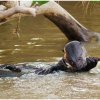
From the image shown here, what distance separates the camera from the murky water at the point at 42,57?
251 inches

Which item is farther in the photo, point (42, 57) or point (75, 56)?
point (42, 57)

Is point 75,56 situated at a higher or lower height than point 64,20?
higher

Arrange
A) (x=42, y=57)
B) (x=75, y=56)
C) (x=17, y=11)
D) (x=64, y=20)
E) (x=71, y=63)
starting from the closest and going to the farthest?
(x=75, y=56) → (x=71, y=63) → (x=17, y=11) → (x=42, y=57) → (x=64, y=20)

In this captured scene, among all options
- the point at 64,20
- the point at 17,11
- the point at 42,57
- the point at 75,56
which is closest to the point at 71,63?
the point at 75,56

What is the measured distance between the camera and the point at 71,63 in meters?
7.39

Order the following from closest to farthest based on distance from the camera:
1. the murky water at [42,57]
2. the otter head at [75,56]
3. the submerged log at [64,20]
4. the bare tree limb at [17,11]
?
the murky water at [42,57], the otter head at [75,56], the bare tree limb at [17,11], the submerged log at [64,20]

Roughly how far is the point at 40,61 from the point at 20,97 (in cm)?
277

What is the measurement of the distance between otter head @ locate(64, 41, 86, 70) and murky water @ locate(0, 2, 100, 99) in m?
0.16

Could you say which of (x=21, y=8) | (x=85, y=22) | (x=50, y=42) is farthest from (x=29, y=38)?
(x=21, y=8)

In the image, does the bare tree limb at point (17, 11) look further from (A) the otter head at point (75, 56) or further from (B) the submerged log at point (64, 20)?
(B) the submerged log at point (64, 20)

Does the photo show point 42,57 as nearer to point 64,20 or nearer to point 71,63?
point 64,20

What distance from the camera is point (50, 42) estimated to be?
11.2 m

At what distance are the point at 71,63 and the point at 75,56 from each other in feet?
0.54

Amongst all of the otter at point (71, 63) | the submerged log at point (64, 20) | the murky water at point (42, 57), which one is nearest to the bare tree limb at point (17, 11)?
the otter at point (71, 63)
